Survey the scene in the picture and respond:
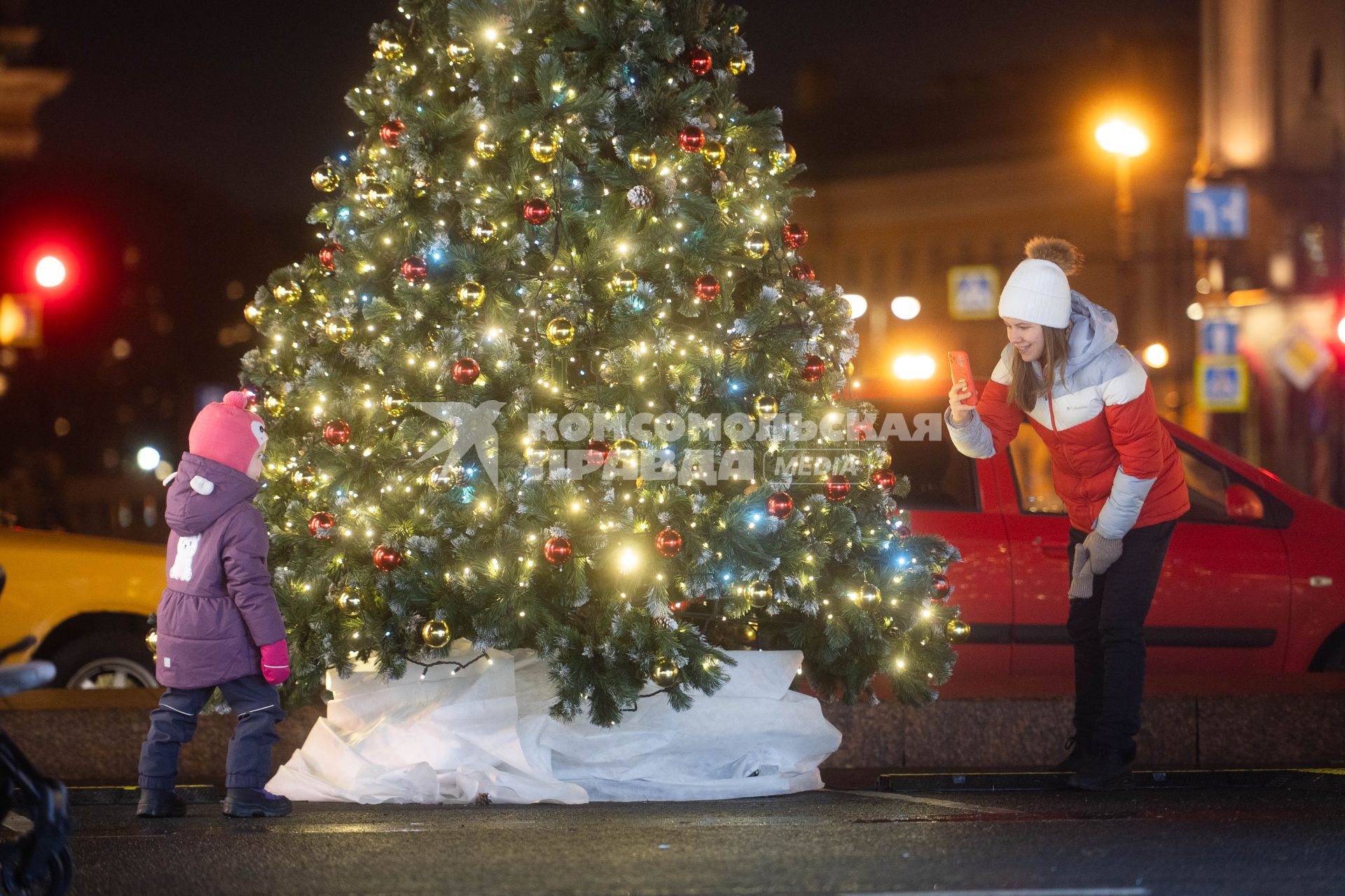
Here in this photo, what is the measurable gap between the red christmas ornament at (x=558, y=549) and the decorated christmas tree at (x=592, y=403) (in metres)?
0.01

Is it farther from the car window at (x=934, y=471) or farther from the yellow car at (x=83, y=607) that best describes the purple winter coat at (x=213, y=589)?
the car window at (x=934, y=471)

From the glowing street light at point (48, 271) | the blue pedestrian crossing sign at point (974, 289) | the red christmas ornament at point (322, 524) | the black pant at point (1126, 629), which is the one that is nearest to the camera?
the black pant at point (1126, 629)

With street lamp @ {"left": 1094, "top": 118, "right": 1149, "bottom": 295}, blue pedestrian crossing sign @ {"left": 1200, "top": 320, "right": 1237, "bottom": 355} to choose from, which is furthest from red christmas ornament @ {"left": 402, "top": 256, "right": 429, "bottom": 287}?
blue pedestrian crossing sign @ {"left": 1200, "top": 320, "right": 1237, "bottom": 355}

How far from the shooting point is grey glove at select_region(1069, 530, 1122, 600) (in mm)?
7133

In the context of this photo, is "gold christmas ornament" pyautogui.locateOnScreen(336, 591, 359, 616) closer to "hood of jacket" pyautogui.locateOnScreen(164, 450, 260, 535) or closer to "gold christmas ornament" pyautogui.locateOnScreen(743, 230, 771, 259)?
→ "hood of jacket" pyautogui.locateOnScreen(164, 450, 260, 535)

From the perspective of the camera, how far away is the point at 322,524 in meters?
7.28

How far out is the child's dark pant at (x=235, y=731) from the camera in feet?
22.5

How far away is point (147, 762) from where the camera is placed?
6855 millimetres

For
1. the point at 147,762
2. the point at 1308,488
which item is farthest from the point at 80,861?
the point at 1308,488

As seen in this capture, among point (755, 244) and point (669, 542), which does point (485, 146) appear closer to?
point (755, 244)

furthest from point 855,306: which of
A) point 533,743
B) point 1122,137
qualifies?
point 1122,137

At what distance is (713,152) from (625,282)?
0.66 meters

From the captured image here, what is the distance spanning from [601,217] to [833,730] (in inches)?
87.0

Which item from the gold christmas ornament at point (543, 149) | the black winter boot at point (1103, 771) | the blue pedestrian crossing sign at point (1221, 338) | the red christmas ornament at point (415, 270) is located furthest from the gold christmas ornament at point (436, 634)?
the blue pedestrian crossing sign at point (1221, 338)
